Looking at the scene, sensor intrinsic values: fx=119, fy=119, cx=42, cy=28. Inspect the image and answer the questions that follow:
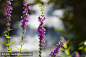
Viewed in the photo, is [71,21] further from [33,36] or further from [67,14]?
[33,36]

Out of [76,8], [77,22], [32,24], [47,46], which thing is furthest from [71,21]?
[32,24]

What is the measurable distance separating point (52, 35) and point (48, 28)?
70 cm

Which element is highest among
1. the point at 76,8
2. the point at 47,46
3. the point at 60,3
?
the point at 60,3

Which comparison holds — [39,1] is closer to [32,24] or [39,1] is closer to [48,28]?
[32,24]

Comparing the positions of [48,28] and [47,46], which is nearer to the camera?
[47,46]

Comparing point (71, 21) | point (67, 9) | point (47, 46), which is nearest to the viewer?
point (71, 21)

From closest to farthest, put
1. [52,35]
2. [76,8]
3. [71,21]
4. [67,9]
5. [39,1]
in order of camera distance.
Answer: [39,1] → [76,8] → [71,21] → [67,9] → [52,35]

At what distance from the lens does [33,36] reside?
9.10 metres

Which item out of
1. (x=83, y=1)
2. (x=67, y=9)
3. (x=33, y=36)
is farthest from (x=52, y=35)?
(x=83, y=1)

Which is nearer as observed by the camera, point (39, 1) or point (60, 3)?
point (39, 1)

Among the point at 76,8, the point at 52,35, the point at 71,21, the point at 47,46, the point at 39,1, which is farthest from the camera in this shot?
the point at 52,35

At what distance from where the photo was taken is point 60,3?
5.22 m

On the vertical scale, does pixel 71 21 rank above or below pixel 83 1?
below

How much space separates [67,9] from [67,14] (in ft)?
2.00
